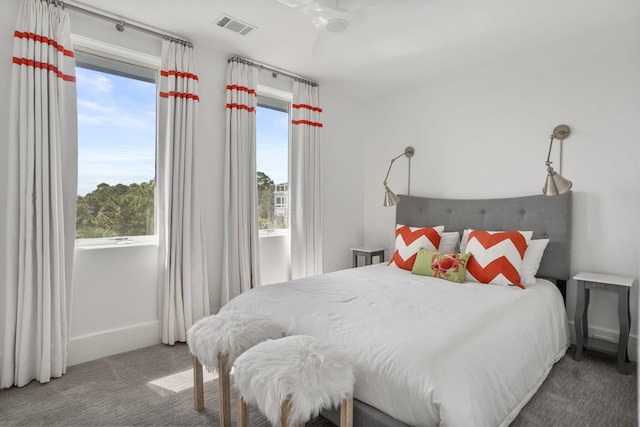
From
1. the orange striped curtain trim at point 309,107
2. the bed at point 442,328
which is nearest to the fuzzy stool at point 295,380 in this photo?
the bed at point 442,328

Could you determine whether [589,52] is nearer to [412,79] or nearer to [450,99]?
[450,99]

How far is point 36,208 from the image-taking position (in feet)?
7.41

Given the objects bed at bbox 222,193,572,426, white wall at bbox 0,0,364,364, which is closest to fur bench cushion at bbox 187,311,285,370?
bed at bbox 222,193,572,426

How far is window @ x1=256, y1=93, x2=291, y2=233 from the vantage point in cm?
370

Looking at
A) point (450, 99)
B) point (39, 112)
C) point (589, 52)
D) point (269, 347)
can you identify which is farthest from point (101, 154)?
point (589, 52)

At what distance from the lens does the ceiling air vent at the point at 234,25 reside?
8.55 ft

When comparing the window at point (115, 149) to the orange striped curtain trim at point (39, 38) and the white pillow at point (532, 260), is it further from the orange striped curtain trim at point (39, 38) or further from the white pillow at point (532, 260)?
the white pillow at point (532, 260)

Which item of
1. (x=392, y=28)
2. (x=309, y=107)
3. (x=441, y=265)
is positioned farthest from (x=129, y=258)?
(x=392, y=28)

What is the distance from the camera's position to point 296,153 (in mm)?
3826

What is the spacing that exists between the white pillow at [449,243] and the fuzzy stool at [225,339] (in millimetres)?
1947

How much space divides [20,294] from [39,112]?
1.14 metres

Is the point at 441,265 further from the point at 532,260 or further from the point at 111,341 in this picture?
the point at 111,341

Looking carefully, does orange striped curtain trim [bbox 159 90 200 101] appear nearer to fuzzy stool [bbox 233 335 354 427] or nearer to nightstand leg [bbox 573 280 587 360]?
fuzzy stool [bbox 233 335 354 427]

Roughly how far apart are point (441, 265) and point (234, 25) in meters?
2.45
